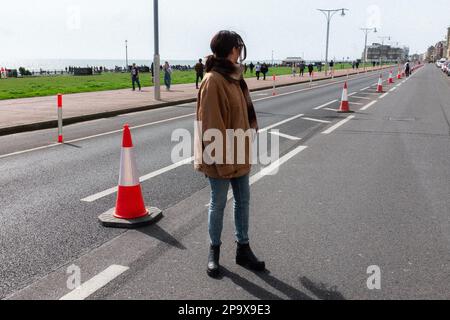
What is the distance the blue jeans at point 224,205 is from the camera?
3.76m

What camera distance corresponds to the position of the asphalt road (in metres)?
3.53

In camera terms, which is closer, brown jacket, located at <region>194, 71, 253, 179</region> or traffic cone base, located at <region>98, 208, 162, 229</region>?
brown jacket, located at <region>194, 71, 253, 179</region>

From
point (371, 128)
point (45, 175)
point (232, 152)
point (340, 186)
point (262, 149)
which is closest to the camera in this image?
point (232, 152)

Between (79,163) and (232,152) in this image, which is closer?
(232,152)

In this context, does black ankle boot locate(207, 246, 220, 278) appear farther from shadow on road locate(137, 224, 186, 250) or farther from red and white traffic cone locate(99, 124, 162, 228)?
red and white traffic cone locate(99, 124, 162, 228)

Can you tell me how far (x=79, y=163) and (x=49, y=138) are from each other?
3212 millimetres

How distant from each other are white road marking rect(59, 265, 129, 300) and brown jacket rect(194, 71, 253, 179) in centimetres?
106

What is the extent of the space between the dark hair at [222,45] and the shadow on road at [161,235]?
1.68 metres

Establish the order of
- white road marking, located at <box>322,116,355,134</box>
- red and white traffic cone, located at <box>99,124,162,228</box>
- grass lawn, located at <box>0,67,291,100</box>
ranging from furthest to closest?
grass lawn, located at <box>0,67,291,100</box>, white road marking, located at <box>322,116,355,134</box>, red and white traffic cone, located at <box>99,124,162,228</box>

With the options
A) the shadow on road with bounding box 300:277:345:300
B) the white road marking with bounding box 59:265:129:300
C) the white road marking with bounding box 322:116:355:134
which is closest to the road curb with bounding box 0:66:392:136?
the white road marking with bounding box 322:116:355:134

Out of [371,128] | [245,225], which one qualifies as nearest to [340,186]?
[245,225]

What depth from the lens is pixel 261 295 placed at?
3.37 metres

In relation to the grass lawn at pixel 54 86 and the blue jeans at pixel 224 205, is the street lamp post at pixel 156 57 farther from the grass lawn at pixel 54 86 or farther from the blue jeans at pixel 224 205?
the blue jeans at pixel 224 205

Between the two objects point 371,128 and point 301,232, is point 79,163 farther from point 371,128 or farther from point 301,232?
point 371,128
